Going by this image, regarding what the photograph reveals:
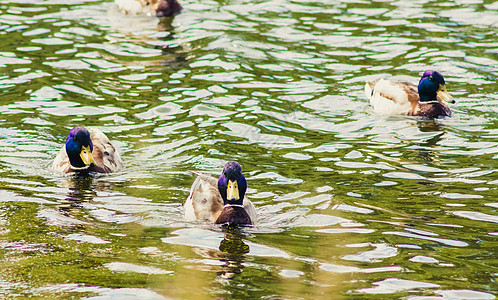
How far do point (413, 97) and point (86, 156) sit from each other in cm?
640

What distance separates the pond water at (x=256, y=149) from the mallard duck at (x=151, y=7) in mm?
343

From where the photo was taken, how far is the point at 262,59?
17516 millimetres

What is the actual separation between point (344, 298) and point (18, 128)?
797cm

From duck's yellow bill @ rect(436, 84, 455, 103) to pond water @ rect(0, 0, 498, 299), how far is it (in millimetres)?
358

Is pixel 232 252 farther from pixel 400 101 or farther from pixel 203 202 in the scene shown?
pixel 400 101

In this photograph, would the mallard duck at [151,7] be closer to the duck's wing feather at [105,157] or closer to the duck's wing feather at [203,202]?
the duck's wing feather at [105,157]

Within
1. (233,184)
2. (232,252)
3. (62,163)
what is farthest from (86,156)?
(232,252)

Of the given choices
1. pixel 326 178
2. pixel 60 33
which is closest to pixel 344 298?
pixel 326 178

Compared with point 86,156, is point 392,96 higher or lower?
higher

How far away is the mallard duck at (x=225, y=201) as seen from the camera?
9938 millimetres

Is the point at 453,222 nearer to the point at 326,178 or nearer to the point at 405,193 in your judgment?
the point at 405,193

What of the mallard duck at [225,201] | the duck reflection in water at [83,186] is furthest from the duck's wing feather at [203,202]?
the duck reflection in water at [83,186]

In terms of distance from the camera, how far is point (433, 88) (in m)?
15.1

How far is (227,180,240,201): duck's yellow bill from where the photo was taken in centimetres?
994
